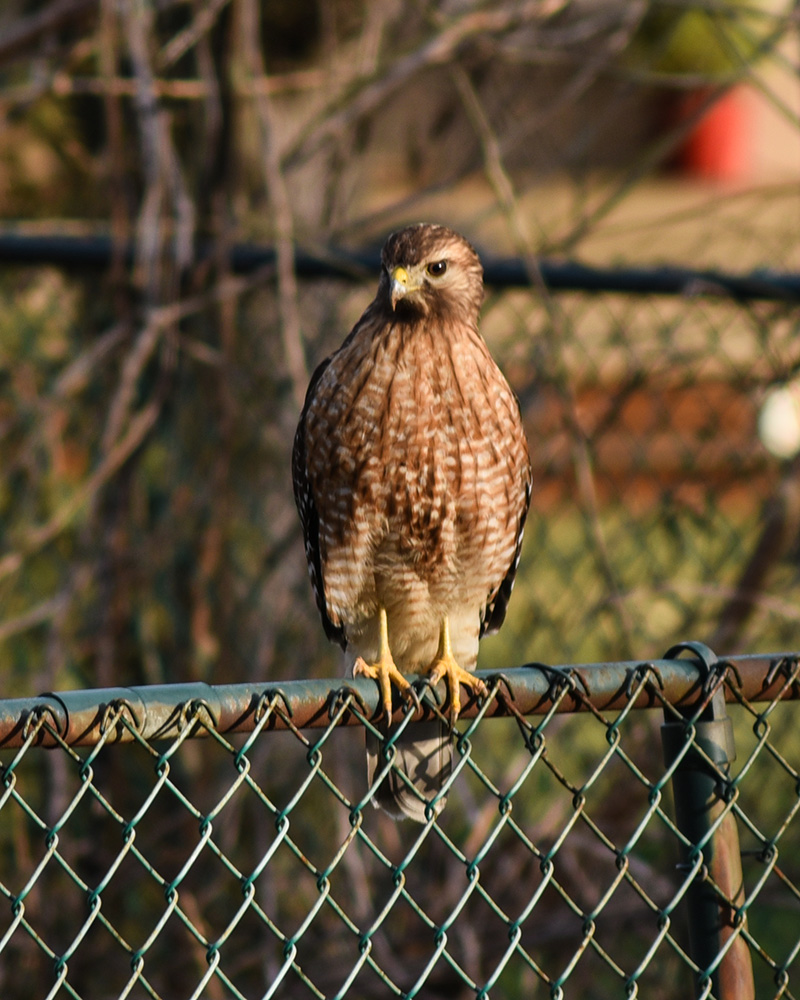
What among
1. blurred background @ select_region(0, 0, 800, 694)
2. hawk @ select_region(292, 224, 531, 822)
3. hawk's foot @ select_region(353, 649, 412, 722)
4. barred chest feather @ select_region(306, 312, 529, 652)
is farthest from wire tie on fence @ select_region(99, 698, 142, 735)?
blurred background @ select_region(0, 0, 800, 694)

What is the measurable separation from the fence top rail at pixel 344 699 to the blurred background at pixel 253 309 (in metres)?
1.20

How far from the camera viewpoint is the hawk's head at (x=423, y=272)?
287cm

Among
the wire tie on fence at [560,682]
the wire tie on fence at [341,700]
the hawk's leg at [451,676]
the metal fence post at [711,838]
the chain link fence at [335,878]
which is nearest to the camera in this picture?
the wire tie on fence at [341,700]

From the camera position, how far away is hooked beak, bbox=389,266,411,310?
2.79m

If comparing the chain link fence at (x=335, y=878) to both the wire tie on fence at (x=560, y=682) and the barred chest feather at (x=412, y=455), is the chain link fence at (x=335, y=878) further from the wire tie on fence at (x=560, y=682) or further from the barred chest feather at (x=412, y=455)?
the wire tie on fence at (x=560, y=682)

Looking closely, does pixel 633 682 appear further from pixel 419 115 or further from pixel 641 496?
pixel 641 496

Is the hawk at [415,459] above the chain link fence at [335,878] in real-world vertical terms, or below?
above

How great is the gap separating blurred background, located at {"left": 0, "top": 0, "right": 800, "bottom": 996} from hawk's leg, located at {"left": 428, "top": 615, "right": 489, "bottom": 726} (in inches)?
22.4

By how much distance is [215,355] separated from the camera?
147 inches

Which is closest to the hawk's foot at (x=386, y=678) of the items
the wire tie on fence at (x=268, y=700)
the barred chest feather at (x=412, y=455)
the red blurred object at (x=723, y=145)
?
the wire tie on fence at (x=268, y=700)

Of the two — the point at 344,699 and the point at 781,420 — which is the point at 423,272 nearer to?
the point at 344,699

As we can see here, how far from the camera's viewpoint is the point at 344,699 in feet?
6.08

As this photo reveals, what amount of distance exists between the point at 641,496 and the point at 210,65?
5.17 metres

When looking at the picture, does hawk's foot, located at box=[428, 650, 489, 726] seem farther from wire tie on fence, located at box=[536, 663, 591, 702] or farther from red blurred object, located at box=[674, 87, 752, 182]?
red blurred object, located at box=[674, 87, 752, 182]
